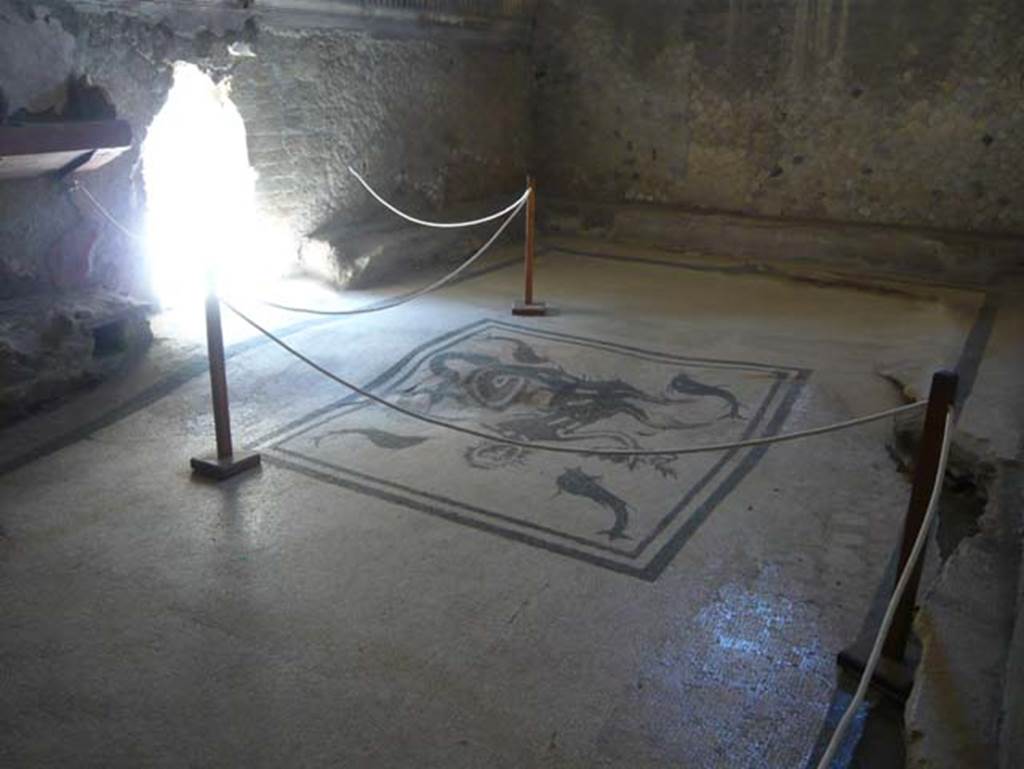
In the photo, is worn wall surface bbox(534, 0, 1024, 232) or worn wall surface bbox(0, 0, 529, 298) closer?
worn wall surface bbox(0, 0, 529, 298)

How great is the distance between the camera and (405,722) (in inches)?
86.0

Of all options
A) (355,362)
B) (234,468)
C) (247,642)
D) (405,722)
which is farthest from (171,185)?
(405,722)

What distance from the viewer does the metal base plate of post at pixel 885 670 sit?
2.29m

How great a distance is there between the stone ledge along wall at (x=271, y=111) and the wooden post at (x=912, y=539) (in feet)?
11.5

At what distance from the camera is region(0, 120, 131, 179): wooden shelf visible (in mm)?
4016

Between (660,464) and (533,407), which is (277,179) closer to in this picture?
(533,407)

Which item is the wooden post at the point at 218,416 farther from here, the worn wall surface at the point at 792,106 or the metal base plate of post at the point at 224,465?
the worn wall surface at the point at 792,106

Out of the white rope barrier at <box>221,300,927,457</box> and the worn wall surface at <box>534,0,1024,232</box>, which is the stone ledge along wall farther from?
the white rope barrier at <box>221,300,927,457</box>

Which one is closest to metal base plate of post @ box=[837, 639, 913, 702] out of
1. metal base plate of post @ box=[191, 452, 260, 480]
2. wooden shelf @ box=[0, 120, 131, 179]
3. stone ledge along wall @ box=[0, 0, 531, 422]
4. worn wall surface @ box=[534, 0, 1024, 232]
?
metal base plate of post @ box=[191, 452, 260, 480]

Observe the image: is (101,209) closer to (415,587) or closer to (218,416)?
(218,416)

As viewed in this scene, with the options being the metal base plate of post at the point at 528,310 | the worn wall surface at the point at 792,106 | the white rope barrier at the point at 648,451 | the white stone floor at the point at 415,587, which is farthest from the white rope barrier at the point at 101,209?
the worn wall surface at the point at 792,106

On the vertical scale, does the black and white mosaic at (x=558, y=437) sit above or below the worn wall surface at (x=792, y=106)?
below

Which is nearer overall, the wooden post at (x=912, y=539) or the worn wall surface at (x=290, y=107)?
the wooden post at (x=912, y=539)

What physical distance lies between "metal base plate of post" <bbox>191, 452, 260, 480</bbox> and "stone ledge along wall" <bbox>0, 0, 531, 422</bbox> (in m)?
1.06
